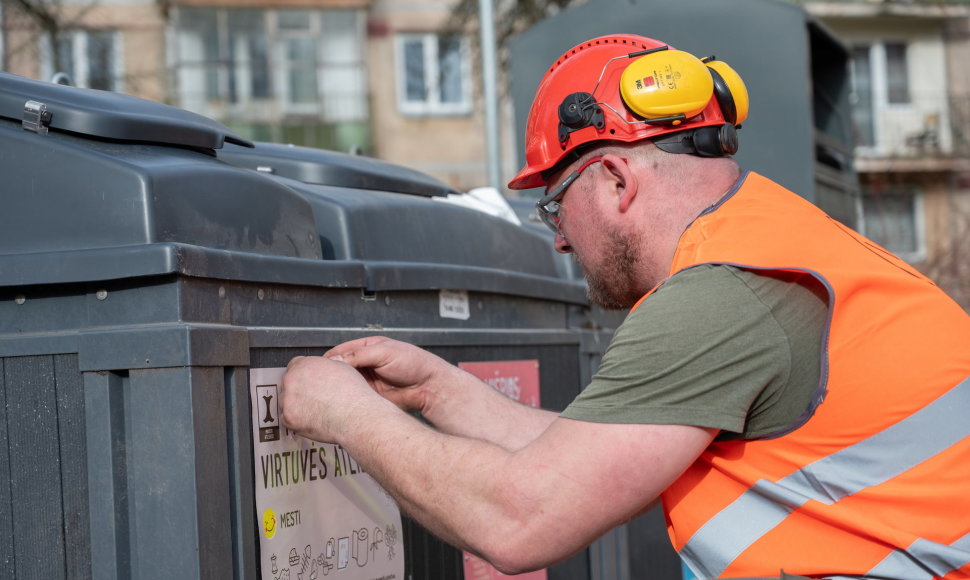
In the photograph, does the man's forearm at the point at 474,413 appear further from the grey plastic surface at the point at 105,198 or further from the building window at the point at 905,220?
the building window at the point at 905,220

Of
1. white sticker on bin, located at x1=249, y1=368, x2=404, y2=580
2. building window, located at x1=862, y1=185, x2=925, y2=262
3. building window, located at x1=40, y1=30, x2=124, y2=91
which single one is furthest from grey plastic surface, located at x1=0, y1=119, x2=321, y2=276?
building window, located at x1=862, y1=185, x2=925, y2=262

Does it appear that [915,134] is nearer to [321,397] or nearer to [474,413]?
[474,413]

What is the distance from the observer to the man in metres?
1.59

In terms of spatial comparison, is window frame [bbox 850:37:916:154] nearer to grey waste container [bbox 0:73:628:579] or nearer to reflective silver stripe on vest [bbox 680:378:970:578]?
reflective silver stripe on vest [bbox 680:378:970:578]

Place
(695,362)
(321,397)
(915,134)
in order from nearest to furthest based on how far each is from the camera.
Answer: (695,362), (321,397), (915,134)

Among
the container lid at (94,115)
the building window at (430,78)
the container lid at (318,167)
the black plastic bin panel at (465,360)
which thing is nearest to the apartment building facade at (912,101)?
the building window at (430,78)

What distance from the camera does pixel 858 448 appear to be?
1.64m

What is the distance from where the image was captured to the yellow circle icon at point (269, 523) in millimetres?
1813

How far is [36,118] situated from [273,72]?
16480 millimetres

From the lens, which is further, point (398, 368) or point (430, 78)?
point (430, 78)

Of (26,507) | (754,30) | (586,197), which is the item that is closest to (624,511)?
(586,197)

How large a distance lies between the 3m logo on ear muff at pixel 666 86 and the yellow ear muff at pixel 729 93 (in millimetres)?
39

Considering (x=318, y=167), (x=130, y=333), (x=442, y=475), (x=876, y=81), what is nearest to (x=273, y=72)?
(x=876, y=81)

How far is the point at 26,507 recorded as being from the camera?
1750mm
